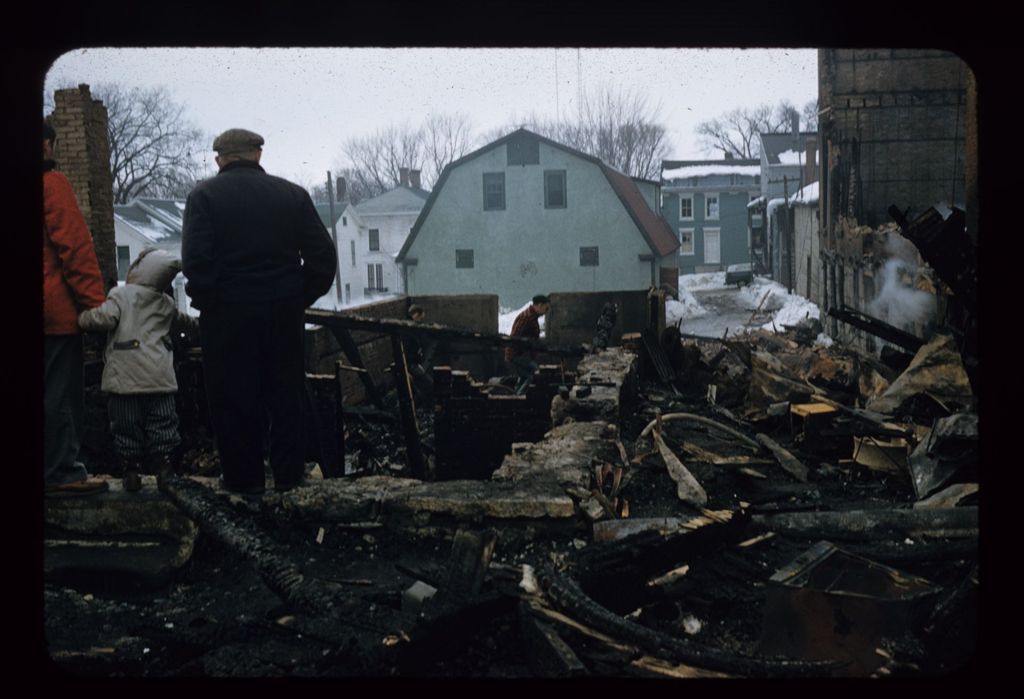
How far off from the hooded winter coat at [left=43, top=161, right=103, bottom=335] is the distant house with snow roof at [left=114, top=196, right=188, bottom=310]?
3519 centimetres

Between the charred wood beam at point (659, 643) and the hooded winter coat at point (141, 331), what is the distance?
8.81 feet

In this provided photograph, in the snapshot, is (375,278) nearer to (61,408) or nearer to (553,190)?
(553,190)

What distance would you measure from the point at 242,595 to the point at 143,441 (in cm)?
155

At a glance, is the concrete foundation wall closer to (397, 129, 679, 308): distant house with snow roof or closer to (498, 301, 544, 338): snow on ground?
(498, 301, 544, 338): snow on ground

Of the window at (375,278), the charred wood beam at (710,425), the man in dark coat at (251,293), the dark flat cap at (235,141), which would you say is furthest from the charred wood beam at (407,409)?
the window at (375,278)

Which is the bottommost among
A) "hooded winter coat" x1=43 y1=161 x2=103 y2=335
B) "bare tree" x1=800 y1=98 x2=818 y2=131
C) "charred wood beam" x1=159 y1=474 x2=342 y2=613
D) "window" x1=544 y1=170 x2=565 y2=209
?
"charred wood beam" x1=159 y1=474 x2=342 y2=613

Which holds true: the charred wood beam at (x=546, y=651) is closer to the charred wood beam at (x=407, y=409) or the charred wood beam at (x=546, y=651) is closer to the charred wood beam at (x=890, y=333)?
the charred wood beam at (x=407, y=409)

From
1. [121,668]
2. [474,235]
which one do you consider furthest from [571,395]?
[474,235]

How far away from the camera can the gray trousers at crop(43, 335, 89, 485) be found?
4.51 m

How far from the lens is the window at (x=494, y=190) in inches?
1380

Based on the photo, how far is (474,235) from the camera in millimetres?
34969

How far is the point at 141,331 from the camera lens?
511 centimetres

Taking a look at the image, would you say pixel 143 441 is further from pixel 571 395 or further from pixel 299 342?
pixel 571 395

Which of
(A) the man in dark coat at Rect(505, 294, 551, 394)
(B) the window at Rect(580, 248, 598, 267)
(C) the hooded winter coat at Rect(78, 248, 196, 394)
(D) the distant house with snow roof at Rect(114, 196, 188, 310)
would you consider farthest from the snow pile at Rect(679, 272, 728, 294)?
(C) the hooded winter coat at Rect(78, 248, 196, 394)
